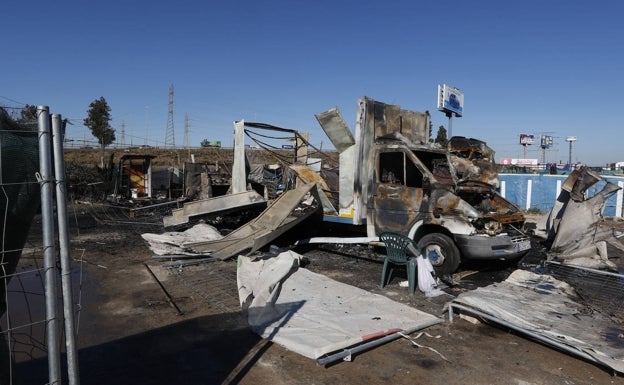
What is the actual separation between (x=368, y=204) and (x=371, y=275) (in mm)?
1527

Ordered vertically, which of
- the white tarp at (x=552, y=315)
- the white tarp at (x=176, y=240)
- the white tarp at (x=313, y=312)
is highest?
the white tarp at (x=176, y=240)

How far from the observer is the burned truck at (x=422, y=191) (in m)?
7.22

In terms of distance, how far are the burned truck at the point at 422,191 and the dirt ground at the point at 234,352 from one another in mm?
947

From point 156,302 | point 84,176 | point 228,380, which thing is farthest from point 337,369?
point 84,176

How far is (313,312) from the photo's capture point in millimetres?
5297

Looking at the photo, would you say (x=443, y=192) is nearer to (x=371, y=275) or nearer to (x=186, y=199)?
(x=371, y=275)

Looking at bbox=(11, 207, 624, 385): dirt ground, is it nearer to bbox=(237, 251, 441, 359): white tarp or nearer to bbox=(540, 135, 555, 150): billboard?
bbox=(237, 251, 441, 359): white tarp

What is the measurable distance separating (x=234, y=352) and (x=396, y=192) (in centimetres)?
470

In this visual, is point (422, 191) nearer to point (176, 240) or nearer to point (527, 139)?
point (176, 240)

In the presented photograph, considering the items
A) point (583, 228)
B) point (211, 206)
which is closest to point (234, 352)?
point (211, 206)

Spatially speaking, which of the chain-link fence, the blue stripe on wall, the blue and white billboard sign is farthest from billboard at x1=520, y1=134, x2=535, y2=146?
the chain-link fence

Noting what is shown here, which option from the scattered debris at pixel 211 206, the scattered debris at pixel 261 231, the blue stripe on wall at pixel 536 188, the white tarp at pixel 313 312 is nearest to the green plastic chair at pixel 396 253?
the white tarp at pixel 313 312

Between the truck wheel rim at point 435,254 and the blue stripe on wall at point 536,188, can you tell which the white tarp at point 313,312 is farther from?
the blue stripe on wall at point 536,188

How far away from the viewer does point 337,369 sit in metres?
4.04
